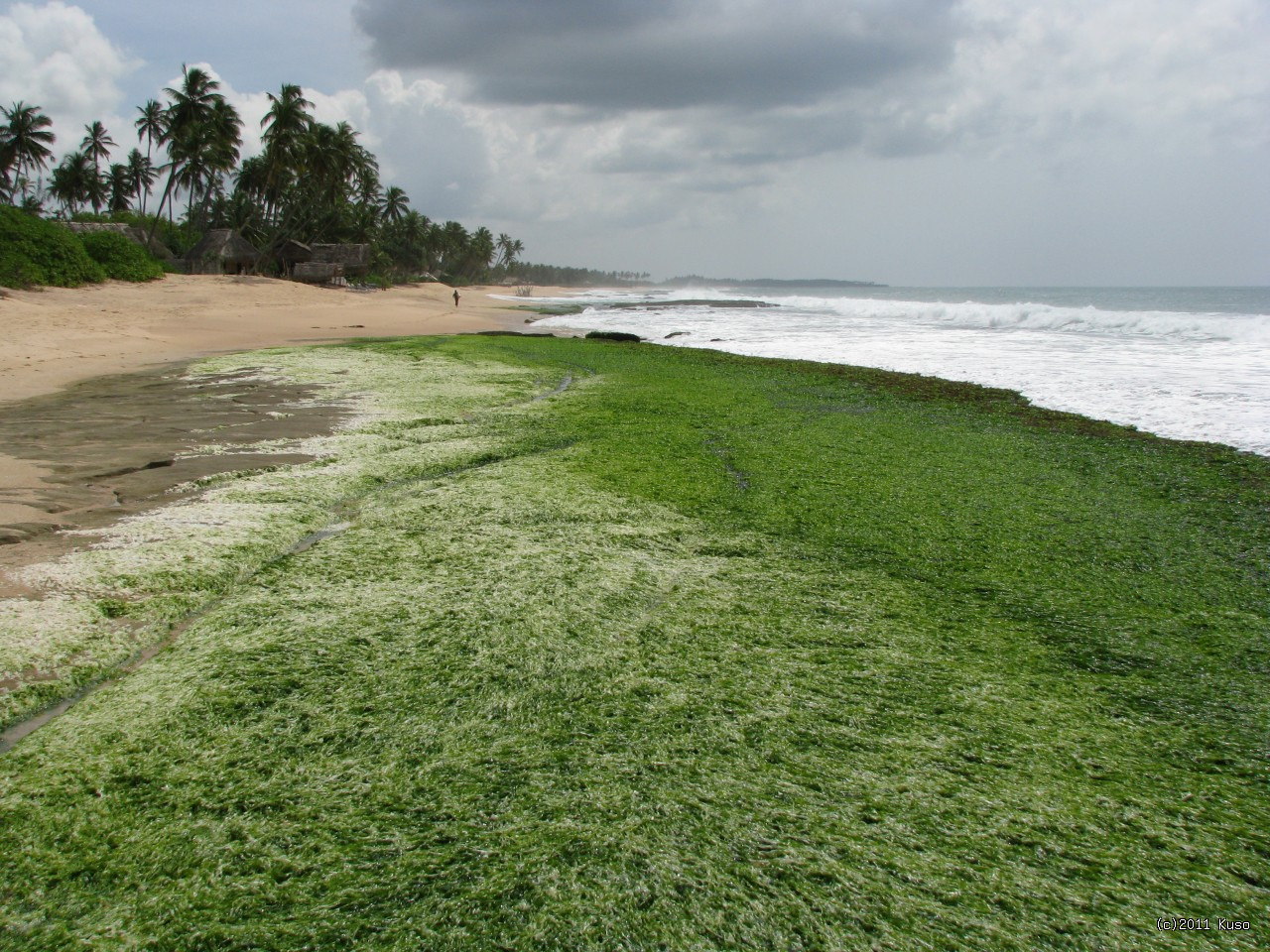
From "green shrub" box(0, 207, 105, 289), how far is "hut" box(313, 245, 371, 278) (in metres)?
23.8

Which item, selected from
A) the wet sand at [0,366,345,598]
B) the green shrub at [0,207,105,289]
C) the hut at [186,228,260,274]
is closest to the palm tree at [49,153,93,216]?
the hut at [186,228,260,274]

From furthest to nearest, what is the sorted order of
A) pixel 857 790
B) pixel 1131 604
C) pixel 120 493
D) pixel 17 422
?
pixel 17 422 → pixel 120 493 → pixel 1131 604 → pixel 857 790

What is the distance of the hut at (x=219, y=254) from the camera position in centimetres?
4025

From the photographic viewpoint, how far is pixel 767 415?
7.95 m

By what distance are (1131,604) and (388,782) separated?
3.08 m

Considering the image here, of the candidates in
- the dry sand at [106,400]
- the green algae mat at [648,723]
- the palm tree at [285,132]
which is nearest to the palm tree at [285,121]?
the palm tree at [285,132]

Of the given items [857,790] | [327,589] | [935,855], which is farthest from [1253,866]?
[327,589]

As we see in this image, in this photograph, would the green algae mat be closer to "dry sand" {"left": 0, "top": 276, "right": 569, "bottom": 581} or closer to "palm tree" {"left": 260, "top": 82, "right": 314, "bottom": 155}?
"dry sand" {"left": 0, "top": 276, "right": 569, "bottom": 581}

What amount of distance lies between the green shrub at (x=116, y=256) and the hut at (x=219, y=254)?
10907 millimetres

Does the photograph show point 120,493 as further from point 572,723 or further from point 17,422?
point 572,723

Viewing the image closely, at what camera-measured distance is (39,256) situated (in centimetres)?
2339

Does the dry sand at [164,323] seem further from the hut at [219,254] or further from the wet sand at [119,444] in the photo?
the hut at [219,254]

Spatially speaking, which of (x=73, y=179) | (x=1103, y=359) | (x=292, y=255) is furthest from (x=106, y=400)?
(x=73, y=179)

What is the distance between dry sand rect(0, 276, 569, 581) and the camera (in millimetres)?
4645
